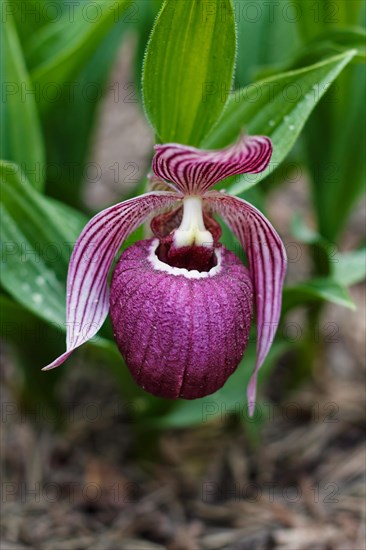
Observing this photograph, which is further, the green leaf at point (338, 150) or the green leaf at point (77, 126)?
the green leaf at point (77, 126)

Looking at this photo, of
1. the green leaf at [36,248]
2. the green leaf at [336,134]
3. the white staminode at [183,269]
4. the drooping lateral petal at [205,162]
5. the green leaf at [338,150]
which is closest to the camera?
the drooping lateral petal at [205,162]

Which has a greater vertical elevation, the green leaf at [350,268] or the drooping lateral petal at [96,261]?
the drooping lateral petal at [96,261]

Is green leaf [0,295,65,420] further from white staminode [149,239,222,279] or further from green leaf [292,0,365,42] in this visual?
green leaf [292,0,365,42]

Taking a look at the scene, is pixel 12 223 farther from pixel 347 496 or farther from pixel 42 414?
pixel 347 496

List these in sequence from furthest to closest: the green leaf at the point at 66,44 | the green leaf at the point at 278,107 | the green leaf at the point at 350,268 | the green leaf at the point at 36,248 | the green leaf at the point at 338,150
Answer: the green leaf at the point at 338,150
the green leaf at the point at 350,268
the green leaf at the point at 66,44
the green leaf at the point at 36,248
the green leaf at the point at 278,107

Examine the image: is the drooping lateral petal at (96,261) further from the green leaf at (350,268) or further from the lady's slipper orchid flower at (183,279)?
the green leaf at (350,268)

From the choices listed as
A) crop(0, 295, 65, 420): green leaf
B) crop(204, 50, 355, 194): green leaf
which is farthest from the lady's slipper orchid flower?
crop(0, 295, 65, 420): green leaf

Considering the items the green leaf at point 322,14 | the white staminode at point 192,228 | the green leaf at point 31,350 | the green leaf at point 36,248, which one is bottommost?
the green leaf at point 31,350

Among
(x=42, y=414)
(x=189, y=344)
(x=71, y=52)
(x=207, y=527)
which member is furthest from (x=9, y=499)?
(x=71, y=52)

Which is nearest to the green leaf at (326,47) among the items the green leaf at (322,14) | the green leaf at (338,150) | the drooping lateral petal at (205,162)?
the green leaf at (322,14)
